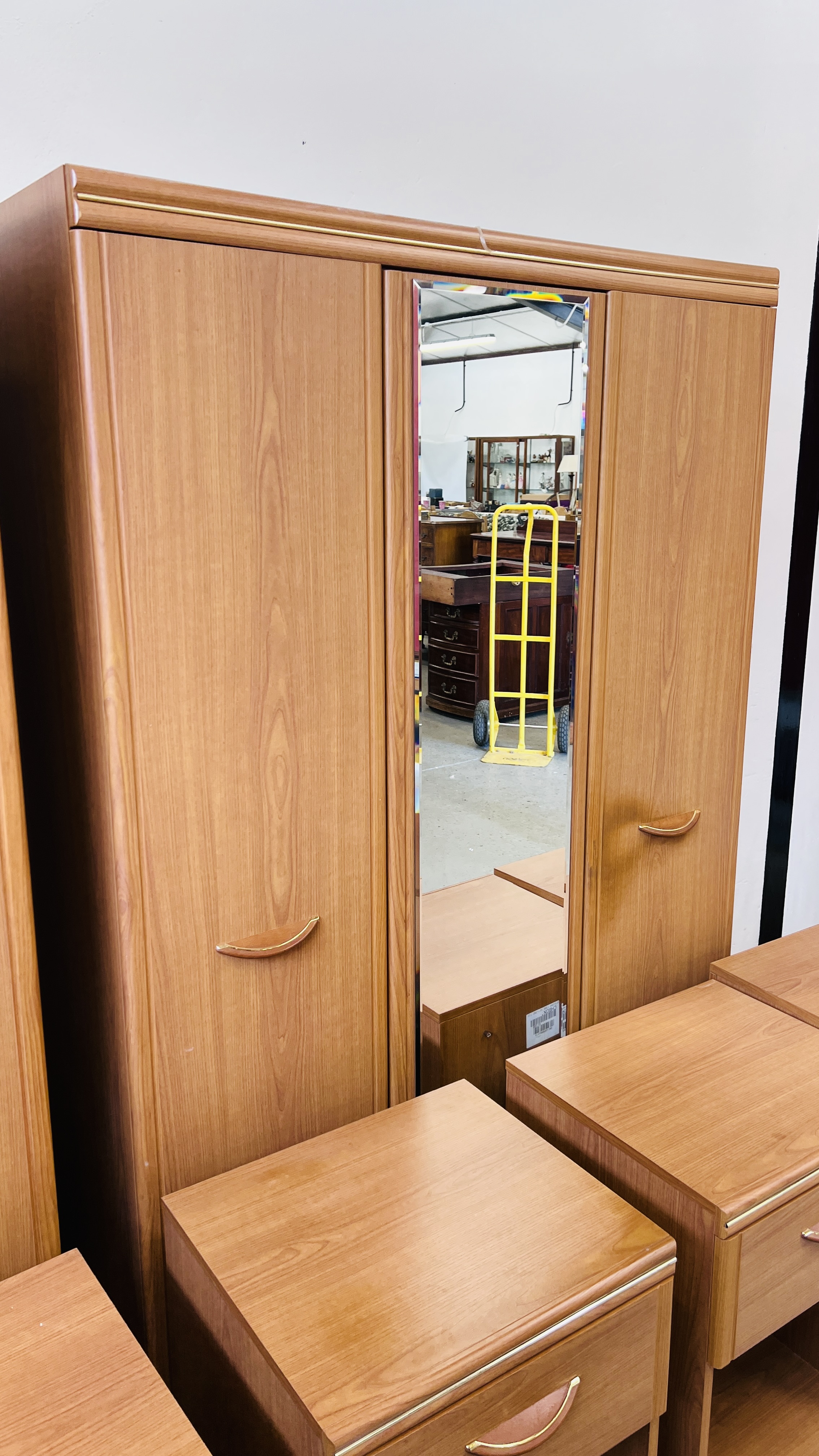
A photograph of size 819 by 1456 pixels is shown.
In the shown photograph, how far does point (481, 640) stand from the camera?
56.2 inches

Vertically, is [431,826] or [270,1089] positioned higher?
[431,826]

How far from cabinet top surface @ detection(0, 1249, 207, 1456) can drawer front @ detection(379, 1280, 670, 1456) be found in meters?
0.23

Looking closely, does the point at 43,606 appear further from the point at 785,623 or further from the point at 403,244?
the point at 785,623

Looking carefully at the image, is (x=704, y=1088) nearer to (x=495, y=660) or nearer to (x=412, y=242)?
(x=495, y=660)

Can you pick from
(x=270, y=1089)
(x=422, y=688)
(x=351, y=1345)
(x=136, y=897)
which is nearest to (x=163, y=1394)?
(x=351, y=1345)

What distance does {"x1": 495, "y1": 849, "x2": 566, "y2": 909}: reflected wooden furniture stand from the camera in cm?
159

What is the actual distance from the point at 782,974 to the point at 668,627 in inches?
25.7

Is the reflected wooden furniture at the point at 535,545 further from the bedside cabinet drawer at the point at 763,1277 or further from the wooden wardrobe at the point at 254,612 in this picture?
the bedside cabinet drawer at the point at 763,1277

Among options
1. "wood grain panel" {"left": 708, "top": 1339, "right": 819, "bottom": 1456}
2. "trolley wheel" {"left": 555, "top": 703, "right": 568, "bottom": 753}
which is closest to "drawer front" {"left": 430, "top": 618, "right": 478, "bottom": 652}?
"trolley wheel" {"left": 555, "top": 703, "right": 568, "bottom": 753}

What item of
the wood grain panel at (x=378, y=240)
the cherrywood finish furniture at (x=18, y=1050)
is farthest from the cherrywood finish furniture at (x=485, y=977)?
the wood grain panel at (x=378, y=240)

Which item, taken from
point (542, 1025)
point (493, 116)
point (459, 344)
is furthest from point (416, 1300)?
point (493, 116)

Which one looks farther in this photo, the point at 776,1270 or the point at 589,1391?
the point at 776,1270

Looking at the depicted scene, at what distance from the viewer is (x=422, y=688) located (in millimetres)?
1391

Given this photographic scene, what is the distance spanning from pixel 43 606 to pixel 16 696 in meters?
0.19
